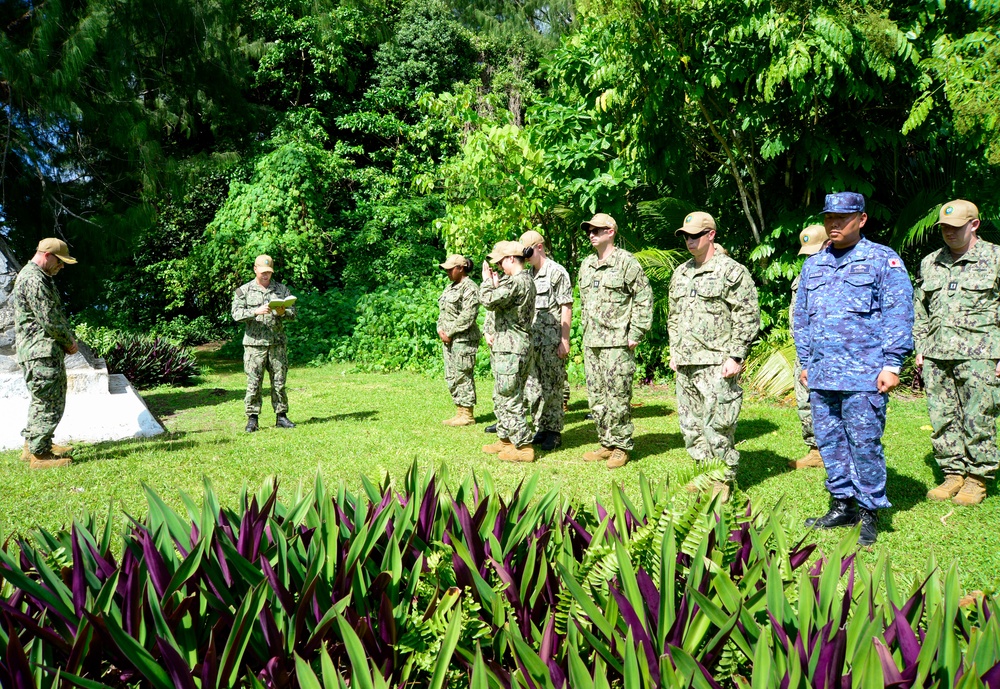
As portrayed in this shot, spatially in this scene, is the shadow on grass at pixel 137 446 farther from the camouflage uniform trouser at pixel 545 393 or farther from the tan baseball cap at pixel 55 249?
the camouflage uniform trouser at pixel 545 393

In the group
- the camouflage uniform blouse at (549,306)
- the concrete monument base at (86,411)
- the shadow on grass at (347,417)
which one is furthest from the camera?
the shadow on grass at (347,417)

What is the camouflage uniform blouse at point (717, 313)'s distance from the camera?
538 centimetres

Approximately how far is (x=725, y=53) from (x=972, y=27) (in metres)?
2.81

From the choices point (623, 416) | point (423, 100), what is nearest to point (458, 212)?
point (423, 100)

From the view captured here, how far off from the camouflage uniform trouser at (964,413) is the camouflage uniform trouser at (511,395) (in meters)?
3.17

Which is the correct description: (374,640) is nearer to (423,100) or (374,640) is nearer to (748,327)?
(748,327)

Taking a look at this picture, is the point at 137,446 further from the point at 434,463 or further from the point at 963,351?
the point at 963,351

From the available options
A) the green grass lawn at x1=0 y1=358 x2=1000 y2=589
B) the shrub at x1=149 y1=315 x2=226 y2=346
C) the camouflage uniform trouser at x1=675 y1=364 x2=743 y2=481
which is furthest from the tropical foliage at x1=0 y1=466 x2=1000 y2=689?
the shrub at x1=149 y1=315 x2=226 y2=346

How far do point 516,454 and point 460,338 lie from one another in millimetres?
Answer: 2582

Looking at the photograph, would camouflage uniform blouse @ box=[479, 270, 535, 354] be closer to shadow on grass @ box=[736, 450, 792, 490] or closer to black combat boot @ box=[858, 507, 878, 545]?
shadow on grass @ box=[736, 450, 792, 490]

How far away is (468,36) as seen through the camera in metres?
20.4

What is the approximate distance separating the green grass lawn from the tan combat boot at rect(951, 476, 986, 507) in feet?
0.29

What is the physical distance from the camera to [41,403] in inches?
268

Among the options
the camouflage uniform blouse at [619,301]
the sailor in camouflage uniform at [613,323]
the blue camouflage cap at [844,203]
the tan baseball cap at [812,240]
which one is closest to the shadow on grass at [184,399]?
the sailor in camouflage uniform at [613,323]
